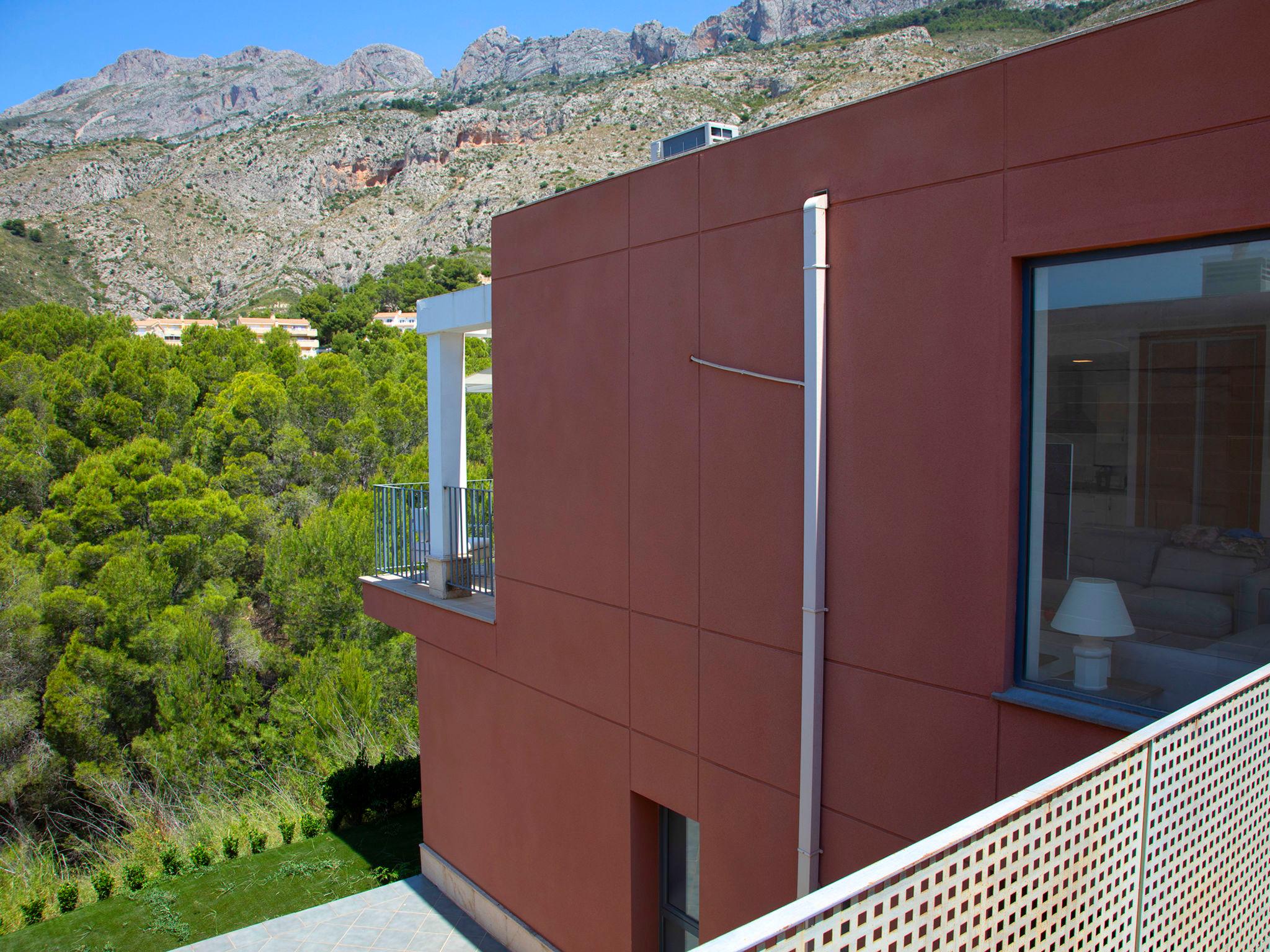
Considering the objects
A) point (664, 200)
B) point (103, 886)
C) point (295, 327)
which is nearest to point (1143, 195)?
point (664, 200)

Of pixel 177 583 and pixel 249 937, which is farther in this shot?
pixel 177 583

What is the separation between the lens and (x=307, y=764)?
16141mm

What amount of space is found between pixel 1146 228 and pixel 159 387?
2262cm

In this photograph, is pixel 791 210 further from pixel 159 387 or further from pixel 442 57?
pixel 442 57

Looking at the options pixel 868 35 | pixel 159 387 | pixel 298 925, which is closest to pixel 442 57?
pixel 868 35

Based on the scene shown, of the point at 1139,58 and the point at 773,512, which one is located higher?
the point at 1139,58

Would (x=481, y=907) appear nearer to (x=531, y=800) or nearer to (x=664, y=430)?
(x=531, y=800)

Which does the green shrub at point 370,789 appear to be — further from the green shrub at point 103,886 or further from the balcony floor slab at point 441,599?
the balcony floor slab at point 441,599

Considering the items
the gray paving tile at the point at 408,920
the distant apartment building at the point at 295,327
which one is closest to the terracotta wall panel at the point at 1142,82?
the gray paving tile at the point at 408,920

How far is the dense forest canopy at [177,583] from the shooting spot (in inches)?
616

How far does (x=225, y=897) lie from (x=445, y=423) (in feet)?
21.8

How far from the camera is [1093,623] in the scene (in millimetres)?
3473

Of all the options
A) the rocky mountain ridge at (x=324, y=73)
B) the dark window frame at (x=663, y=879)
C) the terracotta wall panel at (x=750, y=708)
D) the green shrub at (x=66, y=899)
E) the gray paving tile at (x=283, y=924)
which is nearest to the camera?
the terracotta wall panel at (x=750, y=708)

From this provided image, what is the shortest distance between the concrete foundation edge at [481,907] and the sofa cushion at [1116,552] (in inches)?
211
